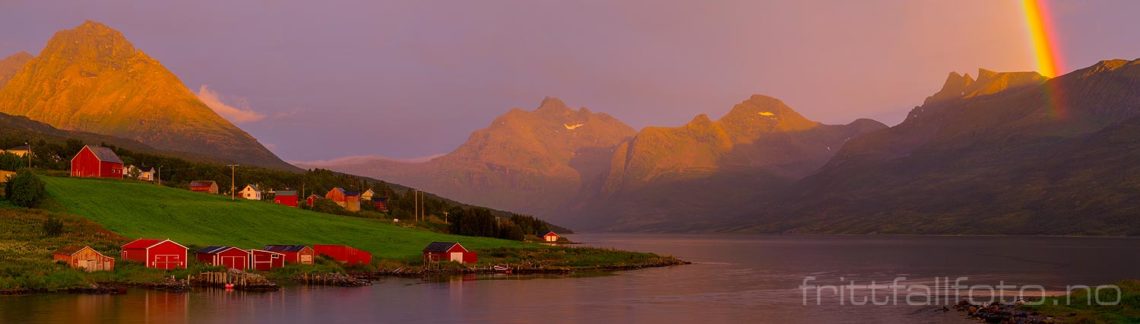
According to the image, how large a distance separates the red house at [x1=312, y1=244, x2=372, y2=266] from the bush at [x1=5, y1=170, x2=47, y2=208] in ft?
125

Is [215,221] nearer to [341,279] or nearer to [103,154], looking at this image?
[341,279]

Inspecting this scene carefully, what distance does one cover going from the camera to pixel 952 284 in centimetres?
10819

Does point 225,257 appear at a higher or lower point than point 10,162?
lower

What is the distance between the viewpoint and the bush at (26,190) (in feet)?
405

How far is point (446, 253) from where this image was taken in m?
129

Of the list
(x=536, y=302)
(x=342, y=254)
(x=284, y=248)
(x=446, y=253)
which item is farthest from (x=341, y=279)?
(x=536, y=302)

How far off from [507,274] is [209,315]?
54906 millimetres

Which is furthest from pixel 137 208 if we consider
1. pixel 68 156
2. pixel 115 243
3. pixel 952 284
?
pixel 952 284

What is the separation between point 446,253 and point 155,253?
39.1 m

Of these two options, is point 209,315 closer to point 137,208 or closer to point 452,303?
point 452,303

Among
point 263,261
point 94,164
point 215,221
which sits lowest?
point 263,261

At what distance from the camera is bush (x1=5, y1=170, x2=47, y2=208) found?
123 meters

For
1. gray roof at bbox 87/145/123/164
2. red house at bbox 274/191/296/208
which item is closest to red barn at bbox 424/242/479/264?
red house at bbox 274/191/296/208

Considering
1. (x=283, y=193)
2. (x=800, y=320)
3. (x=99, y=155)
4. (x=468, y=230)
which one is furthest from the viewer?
(x=283, y=193)
